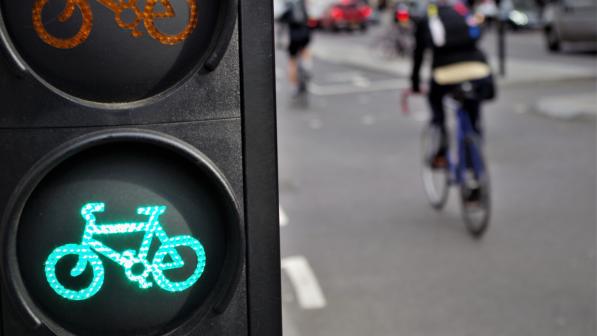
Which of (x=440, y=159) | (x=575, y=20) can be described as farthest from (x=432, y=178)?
(x=575, y=20)

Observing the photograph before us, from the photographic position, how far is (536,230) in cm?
676

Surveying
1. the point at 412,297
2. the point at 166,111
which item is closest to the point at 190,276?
the point at 166,111

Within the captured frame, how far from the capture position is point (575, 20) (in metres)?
19.6

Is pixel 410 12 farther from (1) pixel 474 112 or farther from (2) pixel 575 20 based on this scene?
(2) pixel 575 20

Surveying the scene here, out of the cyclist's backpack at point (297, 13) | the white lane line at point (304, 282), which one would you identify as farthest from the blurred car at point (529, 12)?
the white lane line at point (304, 282)

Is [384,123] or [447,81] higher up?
[447,81]

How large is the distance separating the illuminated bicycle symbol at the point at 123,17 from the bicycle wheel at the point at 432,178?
6257 mm

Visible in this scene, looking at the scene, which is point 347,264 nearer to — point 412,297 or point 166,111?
point 412,297

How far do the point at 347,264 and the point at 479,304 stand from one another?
116 centimetres

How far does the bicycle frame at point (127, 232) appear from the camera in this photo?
126 cm

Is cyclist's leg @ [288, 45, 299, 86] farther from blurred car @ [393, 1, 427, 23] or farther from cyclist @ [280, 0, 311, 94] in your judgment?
blurred car @ [393, 1, 427, 23]

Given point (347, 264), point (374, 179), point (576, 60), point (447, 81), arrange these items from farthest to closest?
point (576, 60) < point (374, 179) < point (447, 81) < point (347, 264)

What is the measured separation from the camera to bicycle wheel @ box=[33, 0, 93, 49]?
120 centimetres

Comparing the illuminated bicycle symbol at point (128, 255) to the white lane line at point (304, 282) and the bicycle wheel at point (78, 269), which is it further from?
the white lane line at point (304, 282)
